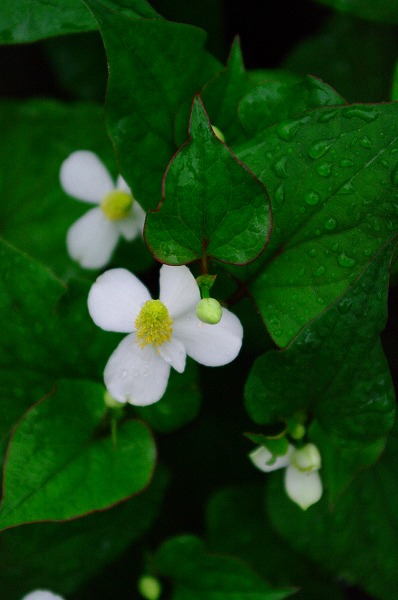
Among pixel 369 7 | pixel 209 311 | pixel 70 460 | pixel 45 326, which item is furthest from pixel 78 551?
pixel 369 7

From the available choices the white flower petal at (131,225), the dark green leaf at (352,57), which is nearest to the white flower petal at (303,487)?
the white flower petal at (131,225)

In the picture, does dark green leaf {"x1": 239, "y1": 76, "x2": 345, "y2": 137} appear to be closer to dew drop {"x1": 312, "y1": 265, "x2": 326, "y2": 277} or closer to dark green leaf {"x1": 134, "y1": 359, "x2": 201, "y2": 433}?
dew drop {"x1": 312, "y1": 265, "x2": 326, "y2": 277}

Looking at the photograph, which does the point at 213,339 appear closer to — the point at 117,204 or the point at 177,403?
the point at 177,403

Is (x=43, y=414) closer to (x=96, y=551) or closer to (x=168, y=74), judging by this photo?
(x=96, y=551)

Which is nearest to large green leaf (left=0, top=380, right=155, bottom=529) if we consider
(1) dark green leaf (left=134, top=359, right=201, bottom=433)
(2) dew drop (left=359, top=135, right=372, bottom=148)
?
(1) dark green leaf (left=134, top=359, right=201, bottom=433)

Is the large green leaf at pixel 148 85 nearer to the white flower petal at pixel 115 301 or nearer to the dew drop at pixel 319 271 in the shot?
the white flower petal at pixel 115 301

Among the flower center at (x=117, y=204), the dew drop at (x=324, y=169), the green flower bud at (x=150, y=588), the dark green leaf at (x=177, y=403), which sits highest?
the dew drop at (x=324, y=169)
